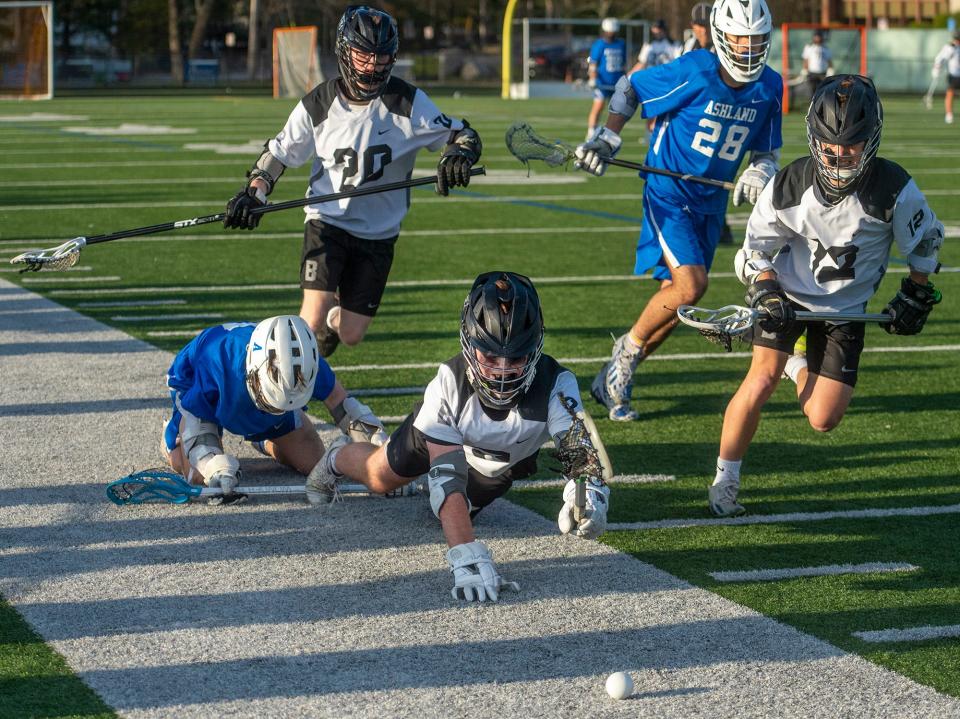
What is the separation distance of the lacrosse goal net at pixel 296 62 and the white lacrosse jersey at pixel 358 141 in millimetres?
35502

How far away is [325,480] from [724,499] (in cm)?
152

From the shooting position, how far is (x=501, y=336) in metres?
4.49

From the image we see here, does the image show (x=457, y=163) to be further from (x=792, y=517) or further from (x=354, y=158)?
(x=792, y=517)

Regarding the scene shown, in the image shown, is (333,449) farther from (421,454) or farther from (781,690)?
(781,690)

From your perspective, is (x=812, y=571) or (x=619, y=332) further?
(x=619, y=332)

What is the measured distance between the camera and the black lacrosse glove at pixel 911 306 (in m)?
5.33

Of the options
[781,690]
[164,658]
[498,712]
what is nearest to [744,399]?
[781,690]

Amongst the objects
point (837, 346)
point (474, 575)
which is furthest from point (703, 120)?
point (474, 575)

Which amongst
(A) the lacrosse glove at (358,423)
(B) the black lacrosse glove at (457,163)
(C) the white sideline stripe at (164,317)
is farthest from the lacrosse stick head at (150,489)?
(C) the white sideline stripe at (164,317)

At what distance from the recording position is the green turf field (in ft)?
15.6

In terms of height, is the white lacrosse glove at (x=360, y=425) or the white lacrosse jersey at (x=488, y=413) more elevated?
the white lacrosse jersey at (x=488, y=413)

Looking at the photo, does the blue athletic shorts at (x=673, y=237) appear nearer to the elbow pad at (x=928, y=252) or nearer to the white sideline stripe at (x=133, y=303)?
the elbow pad at (x=928, y=252)

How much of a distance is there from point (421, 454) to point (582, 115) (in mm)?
26628

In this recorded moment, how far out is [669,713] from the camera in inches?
146
